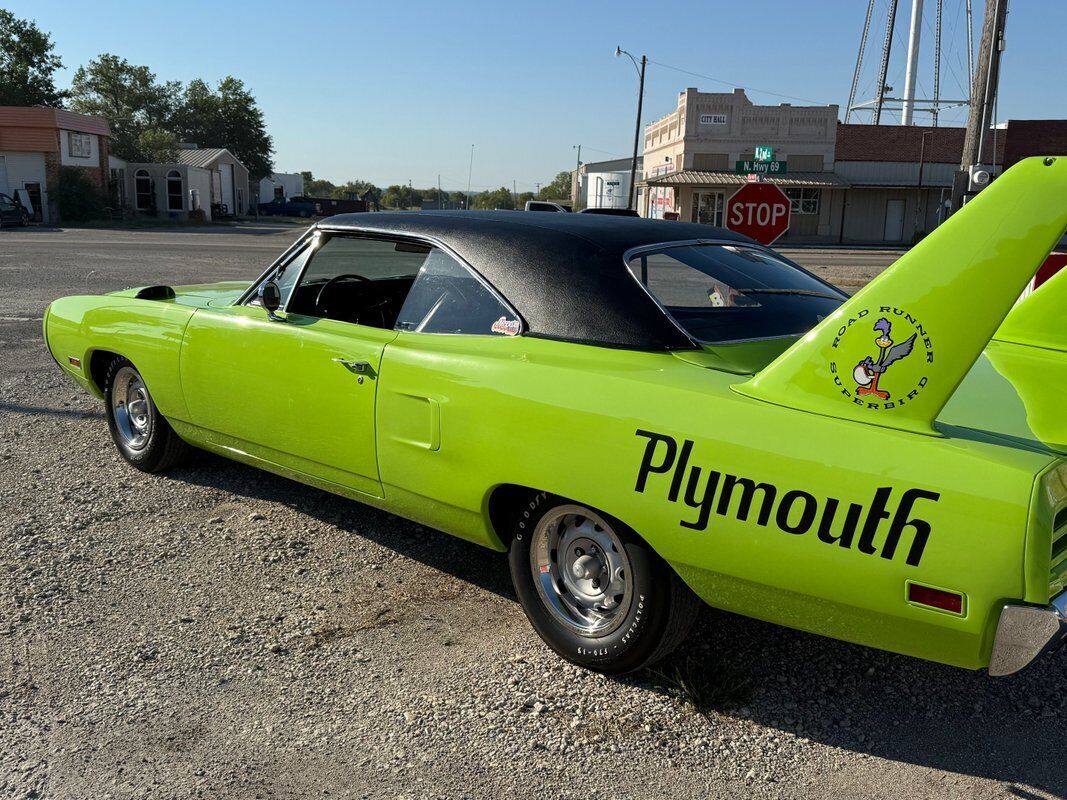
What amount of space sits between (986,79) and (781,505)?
47.0 ft

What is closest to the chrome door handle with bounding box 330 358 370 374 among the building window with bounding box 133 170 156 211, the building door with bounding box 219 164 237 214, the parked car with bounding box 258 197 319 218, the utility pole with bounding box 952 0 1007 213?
the utility pole with bounding box 952 0 1007 213

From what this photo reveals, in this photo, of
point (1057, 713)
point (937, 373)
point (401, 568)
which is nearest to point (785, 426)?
point (937, 373)

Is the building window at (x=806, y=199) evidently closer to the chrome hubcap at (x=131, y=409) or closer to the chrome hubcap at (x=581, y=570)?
the chrome hubcap at (x=131, y=409)

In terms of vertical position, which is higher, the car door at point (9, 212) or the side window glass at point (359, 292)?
the side window glass at point (359, 292)

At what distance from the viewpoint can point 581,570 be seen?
3.22 metres

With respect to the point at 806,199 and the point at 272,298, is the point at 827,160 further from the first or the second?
the point at 272,298

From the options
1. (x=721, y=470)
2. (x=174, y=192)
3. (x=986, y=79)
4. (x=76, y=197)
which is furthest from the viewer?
(x=174, y=192)

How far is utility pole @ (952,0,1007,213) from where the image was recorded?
1399 cm

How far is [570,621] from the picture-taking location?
3.26 metres

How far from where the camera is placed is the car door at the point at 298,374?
3734 mm

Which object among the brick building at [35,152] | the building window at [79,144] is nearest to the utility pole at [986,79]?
the brick building at [35,152]

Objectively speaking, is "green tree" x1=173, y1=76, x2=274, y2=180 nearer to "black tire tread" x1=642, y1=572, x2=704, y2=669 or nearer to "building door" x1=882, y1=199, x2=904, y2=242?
"building door" x1=882, y1=199, x2=904, y2=242

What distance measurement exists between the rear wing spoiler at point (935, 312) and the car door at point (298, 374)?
5.71 feet

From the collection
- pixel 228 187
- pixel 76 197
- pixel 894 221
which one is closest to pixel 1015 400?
pixel 894 221
